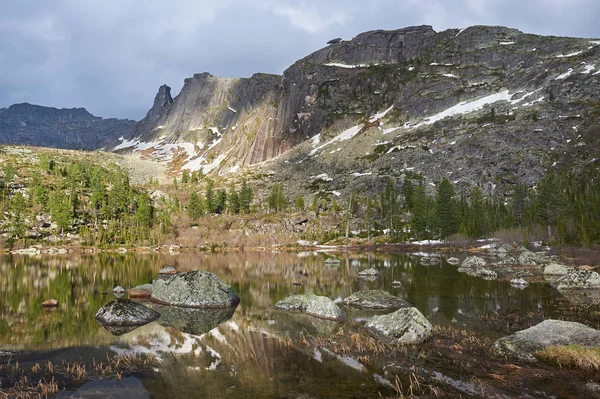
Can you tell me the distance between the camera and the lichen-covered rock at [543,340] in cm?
1490

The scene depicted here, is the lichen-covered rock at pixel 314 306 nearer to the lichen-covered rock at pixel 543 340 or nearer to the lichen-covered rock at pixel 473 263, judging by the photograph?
the lichen-covered rock at pixel 543 340

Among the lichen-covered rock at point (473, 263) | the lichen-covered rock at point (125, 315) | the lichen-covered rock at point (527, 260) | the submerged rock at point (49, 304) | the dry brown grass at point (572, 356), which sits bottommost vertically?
the lichen-covered rock at point (527, 260)

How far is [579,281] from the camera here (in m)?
33.7

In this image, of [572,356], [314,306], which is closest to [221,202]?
[314,306]

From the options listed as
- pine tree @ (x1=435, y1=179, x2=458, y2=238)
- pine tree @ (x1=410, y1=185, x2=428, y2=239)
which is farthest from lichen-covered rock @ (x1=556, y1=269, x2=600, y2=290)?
pine tree @ (x1=410, y1=185, x2=428, y2=239)

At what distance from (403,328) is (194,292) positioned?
1651cm

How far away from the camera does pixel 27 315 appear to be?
23438 millimetres

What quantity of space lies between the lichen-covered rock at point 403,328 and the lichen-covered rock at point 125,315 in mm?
13224

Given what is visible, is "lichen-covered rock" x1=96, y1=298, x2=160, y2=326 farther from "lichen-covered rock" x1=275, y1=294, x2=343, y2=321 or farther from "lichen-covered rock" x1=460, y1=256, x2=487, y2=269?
"lichen-covered rock" x1=460, y1=256, x2=487, y2=269

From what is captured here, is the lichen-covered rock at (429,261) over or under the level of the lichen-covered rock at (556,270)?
under

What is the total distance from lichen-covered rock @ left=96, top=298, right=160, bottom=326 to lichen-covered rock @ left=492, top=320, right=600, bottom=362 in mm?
18606

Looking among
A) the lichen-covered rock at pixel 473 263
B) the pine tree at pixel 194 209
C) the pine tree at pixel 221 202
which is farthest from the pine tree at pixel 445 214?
the pine tree at pixel 194 209

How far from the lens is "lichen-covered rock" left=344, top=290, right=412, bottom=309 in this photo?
1005 inches

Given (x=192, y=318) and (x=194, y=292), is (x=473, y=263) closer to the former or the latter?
(x=194, y=292)
